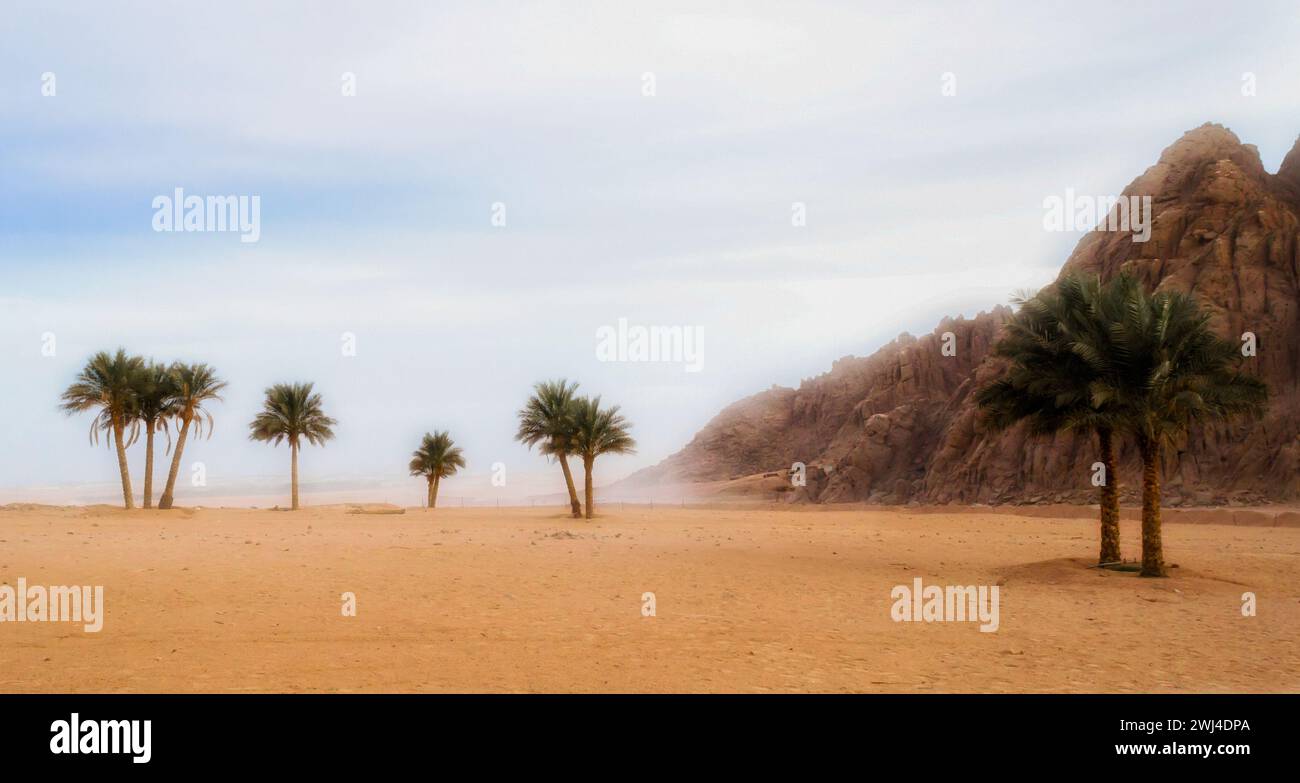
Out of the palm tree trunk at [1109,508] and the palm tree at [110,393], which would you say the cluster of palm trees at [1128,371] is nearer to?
the palm tree trunk at [1109,508]

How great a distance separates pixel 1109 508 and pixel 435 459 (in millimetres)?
60563

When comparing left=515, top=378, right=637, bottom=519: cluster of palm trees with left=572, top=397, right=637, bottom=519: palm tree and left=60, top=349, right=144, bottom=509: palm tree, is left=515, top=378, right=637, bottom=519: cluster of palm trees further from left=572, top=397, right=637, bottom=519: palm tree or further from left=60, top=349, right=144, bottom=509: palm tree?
left=60, top=349, right=144, bottom=509: palm tree

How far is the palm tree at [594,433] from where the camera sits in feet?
182

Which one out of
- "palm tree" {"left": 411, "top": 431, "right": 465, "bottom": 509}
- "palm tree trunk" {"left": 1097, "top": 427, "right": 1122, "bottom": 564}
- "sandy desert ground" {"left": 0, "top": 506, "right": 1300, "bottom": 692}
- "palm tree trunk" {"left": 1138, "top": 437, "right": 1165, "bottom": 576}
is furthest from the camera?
"palm tree" {"left": 411, "top": 431, "right": 465, "bottom": 509}

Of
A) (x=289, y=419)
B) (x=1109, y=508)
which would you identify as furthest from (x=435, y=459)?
(x=1109, y=508)

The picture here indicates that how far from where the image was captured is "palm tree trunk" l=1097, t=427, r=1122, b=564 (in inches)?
947

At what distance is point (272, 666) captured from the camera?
1123cm

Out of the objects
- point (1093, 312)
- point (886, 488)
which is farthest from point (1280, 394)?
point (1093, 312)

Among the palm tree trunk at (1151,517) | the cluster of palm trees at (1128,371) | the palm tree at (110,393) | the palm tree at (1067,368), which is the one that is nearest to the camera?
the cluster of palm trees at (1128,371)

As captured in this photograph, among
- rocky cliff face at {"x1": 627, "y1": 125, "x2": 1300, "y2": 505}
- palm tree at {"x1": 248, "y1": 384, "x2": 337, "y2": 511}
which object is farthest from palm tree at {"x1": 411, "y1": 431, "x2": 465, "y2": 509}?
rocky cliff face at {"x1": 627, "y1": 125, "x2": 1300, "y2": 505}

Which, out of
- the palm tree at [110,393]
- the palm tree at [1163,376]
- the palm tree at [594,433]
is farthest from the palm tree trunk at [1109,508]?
the palm tree at [110,393]

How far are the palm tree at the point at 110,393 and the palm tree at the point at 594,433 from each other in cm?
2587

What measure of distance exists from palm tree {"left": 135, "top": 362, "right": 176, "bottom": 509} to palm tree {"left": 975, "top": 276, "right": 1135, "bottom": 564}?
4742 cm
